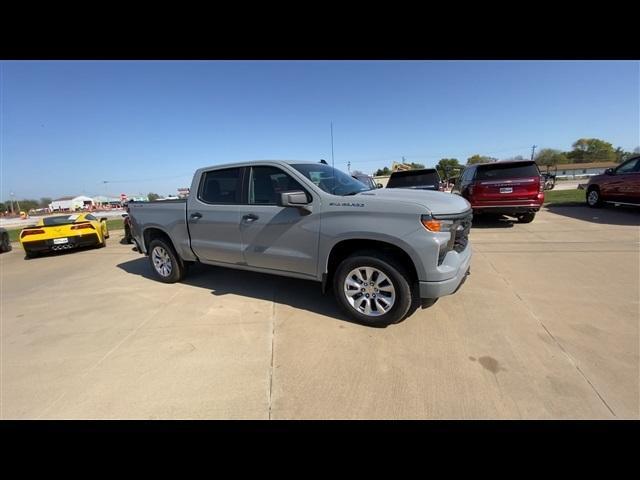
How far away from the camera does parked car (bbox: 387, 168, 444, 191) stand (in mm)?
8570

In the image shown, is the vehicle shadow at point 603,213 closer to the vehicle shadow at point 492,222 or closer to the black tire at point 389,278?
the vehicle shadow at point 492,222

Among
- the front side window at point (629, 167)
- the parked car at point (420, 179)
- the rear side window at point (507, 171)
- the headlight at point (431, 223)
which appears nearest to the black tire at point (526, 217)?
the rear side window at point (507, 171)

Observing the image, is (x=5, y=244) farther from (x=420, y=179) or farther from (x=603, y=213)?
(x=603, y=213)

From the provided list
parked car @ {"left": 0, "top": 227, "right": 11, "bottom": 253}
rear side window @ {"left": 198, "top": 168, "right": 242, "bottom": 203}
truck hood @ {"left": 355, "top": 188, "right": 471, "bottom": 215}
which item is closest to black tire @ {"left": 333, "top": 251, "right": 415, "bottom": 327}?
truck hood @ {"left": 355, "top": 188, "right": 471, "bottom": 215}

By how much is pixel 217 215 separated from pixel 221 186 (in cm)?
44

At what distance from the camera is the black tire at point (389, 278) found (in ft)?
9.65

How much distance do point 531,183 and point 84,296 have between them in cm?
973

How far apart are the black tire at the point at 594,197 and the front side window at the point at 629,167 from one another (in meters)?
0.83

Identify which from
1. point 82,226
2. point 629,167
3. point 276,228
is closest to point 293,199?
point 276,228

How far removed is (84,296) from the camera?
461 cm

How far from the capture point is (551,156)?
310 feet
